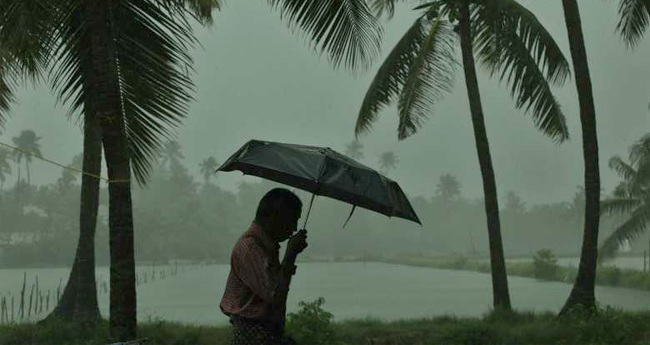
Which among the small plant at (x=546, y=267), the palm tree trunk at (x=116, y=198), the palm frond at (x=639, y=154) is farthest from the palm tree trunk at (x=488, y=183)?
the small plant at (x=546, y=267)

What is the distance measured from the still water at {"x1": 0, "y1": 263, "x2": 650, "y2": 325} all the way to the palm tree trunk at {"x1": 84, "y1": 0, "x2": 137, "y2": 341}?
16085mm

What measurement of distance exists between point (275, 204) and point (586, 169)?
28.5ft

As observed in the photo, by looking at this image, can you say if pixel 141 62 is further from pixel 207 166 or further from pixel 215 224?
pixel 207 166

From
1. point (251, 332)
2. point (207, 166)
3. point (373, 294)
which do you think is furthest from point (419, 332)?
point (207, 166)

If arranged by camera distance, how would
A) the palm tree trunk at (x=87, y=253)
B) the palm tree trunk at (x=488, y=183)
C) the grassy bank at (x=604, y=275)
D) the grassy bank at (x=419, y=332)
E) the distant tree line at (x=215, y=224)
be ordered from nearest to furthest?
the grassy bank at (x=419, y=332), the palm tree trunk at (x=488, y=183), the palm tree trunk at (x=87, y=253), the grassy bank at (x=604, y=275), the distant tree line at (x=215, y=224)

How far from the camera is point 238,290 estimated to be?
3.15m

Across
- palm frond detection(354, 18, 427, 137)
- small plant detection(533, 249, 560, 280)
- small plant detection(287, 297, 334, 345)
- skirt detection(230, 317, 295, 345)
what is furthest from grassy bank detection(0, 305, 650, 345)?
small plant detection(533, 249, 560, 280)

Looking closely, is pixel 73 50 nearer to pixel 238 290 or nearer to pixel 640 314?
pixel 238 290

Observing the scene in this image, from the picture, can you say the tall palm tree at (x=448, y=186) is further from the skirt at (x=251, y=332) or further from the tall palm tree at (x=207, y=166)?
the skirt at (x=251, y=332)

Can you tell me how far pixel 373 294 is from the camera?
129ft

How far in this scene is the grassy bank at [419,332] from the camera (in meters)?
9.58

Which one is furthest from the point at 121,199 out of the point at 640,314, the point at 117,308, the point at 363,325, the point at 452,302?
the point at 452,302

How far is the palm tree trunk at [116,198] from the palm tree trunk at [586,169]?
7.25m

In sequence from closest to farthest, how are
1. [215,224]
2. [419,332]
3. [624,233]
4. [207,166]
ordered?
1. [419,332]
2. [624,233]
3. [215,224]
4. [207,166]
